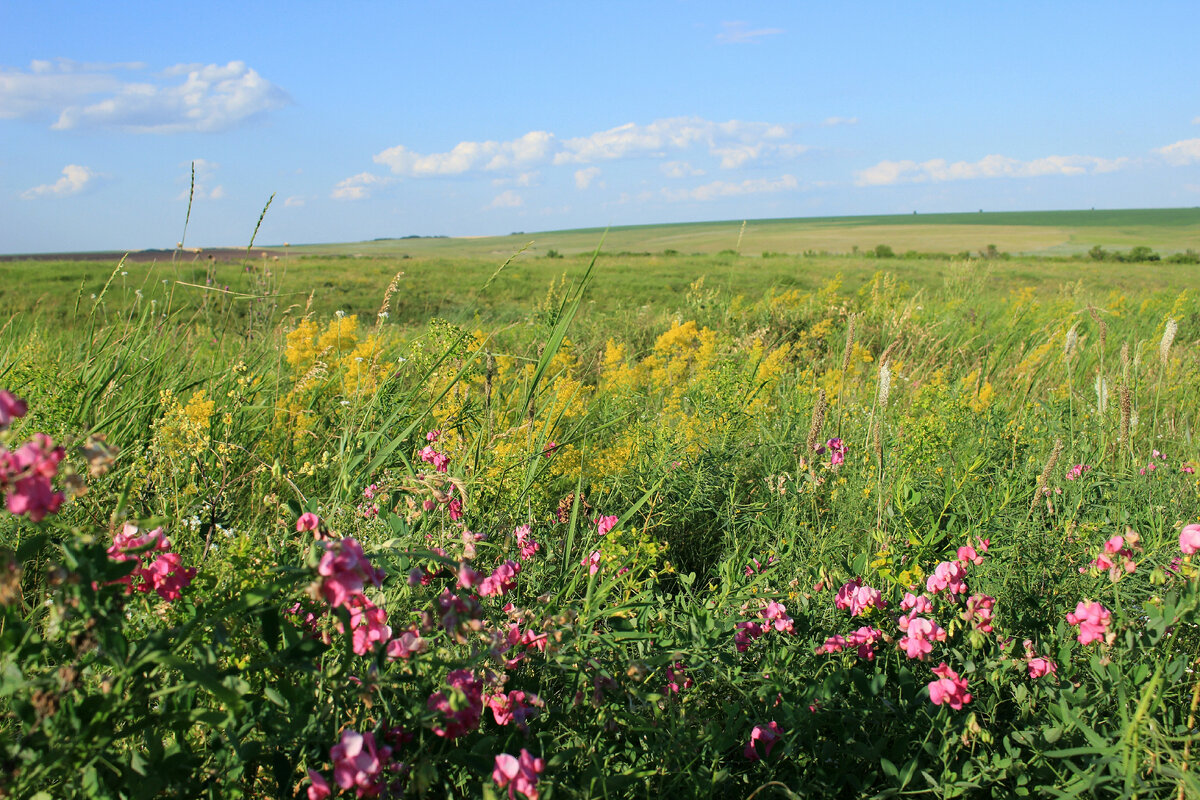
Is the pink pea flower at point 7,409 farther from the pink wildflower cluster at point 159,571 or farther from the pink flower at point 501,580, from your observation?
the pink flower at point 501,580

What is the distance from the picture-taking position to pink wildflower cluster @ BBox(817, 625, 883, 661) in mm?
1510

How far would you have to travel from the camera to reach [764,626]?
1.59m

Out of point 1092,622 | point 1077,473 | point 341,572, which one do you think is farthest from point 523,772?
point 1077,473

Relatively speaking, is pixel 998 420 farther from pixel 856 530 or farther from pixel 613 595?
pixel 613 595

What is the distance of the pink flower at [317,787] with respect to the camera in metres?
0.94

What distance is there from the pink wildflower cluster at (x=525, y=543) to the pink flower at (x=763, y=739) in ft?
2.22

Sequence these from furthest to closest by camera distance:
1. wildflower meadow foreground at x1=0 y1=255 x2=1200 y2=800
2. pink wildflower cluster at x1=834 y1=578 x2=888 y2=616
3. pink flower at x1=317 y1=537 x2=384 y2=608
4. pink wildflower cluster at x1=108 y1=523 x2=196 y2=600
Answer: pink wildflower cluster at x1=834 y1=578 x2=888 y2=616 → pink wildflower cluster at x1=108 y1=523 x2=196 y2=600 → wildflower meadow foreground at x1=0 y1=255 x2=1200 y2=800 → pink flower at x1=317 y1=537 x2=384 y2=608

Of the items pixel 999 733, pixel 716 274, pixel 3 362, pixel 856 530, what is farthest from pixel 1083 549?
pixel 716 274

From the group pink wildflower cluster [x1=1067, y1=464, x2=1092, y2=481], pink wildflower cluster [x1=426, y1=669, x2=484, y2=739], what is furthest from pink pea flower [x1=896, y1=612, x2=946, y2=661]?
pink wildflower cluster [x1=1067, y1=464, x2=1092, y2=481]

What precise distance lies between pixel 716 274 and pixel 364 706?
19.0 meters

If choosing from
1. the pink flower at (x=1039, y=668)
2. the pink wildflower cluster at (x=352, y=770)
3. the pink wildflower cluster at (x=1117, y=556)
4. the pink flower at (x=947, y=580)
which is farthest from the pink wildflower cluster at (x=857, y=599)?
the pink wildflower cluster at (x=352, y=770)

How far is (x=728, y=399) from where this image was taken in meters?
2.64

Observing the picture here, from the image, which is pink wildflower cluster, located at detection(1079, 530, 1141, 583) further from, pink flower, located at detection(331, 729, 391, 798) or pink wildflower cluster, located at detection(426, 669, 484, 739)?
pink flower, located at detection(331, 729, 391, 798)

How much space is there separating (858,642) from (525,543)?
0.79 meters
